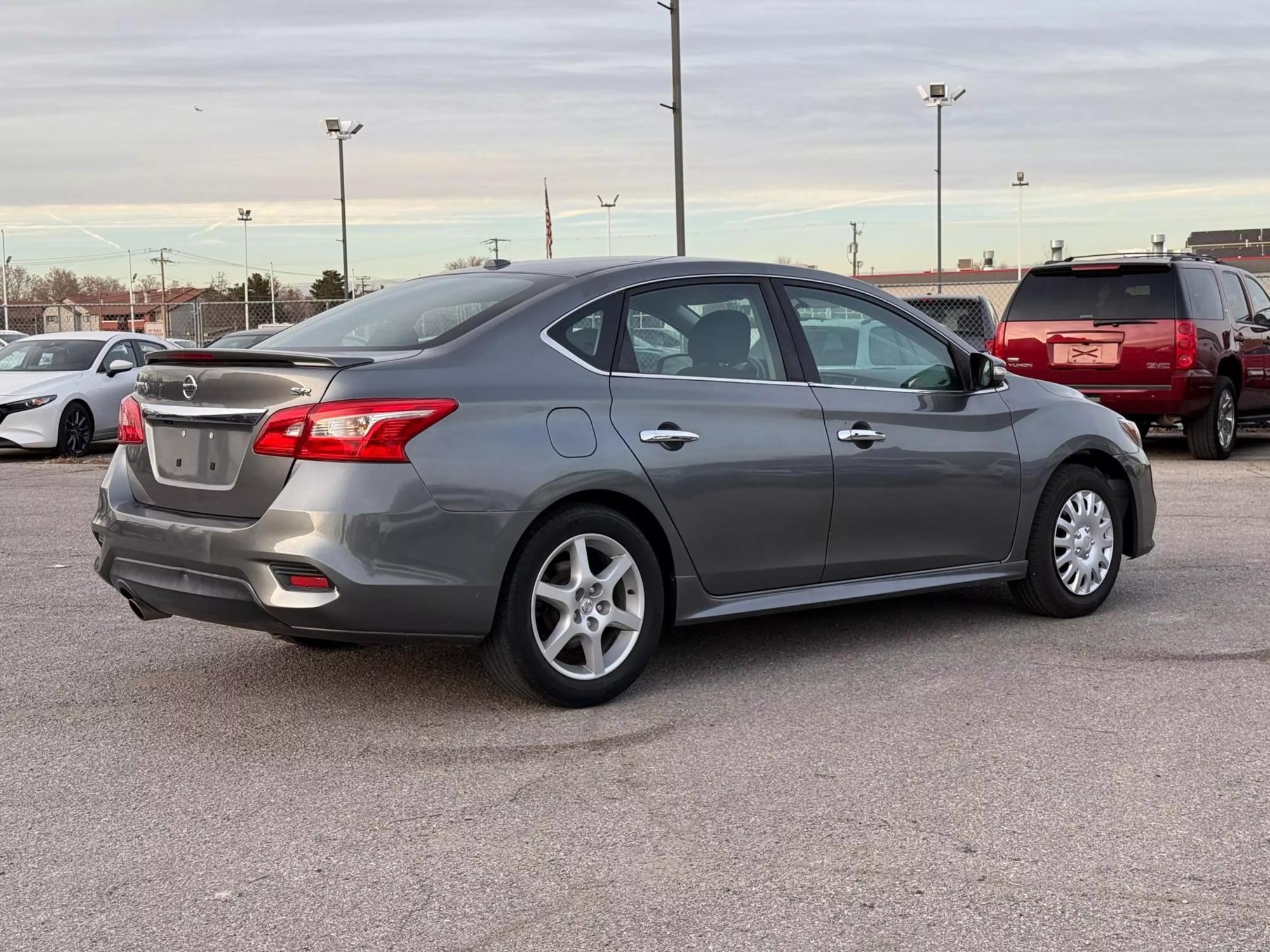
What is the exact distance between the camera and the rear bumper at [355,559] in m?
4.80

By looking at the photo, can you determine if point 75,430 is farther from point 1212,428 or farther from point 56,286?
point 56,286

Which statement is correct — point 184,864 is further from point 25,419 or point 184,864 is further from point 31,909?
point 25,419

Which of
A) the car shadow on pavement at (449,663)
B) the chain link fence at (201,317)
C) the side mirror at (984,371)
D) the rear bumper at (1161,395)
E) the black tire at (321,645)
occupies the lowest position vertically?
the car shadow on pavement at (449,663)

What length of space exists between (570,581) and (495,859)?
1528mm

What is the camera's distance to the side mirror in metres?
6.62

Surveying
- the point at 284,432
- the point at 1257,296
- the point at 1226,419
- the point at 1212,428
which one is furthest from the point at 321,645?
the point at 1257,296

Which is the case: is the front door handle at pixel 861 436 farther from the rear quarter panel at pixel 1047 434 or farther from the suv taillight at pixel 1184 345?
the suv taillight at pixel 1184 345

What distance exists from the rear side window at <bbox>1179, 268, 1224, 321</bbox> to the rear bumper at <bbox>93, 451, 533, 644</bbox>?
35.5 ft

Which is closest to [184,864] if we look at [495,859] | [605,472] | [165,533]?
[495,859]

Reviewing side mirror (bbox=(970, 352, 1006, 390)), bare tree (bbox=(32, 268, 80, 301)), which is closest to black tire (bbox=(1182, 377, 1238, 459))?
side mirror (bbox=(970, 352, 1006, 390))

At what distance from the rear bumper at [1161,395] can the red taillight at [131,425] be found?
1050cm

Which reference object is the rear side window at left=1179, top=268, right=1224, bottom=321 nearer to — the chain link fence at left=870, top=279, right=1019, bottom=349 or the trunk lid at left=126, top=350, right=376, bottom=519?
the chain link fence at left=870, top=279, right=1019, bottom=349

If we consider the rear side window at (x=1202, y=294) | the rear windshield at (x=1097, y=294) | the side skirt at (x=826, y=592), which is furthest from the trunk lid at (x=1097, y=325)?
the side skirt at (x=826, y=592)

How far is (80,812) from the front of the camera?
4.26 meters
